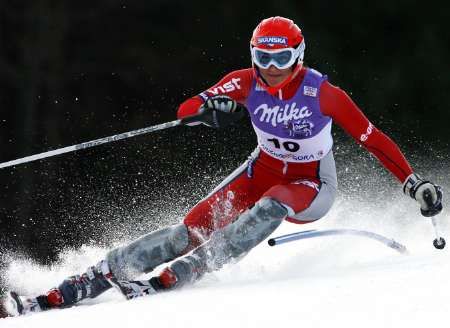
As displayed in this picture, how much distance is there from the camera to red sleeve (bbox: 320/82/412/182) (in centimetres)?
436

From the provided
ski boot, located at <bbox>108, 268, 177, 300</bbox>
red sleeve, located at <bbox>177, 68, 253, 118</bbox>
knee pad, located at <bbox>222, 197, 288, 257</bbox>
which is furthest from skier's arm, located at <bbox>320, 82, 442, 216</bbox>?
ski boot, located at <bbox>108, 268, 177, 300</bbox>

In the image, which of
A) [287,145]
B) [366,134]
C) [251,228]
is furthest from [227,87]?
[251,228]

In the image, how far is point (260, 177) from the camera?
4.79 metres

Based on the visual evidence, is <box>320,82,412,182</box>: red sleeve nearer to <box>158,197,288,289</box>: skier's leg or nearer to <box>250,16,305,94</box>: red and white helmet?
<box>250,16,305,94</box>: red and white helmet

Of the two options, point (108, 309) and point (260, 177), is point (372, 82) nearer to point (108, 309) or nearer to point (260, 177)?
point (260, 177)

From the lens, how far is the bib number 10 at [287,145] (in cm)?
464

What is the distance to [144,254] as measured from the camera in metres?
4.29

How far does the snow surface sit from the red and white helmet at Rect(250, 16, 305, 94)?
92cm

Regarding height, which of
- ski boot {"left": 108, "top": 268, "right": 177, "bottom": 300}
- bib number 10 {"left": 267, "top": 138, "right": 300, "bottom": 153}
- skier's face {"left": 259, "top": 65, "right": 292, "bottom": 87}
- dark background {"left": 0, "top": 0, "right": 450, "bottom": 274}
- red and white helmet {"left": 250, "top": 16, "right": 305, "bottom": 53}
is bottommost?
dark background {"left": 0, "top": 0, "right": 450, "bottom": 274}

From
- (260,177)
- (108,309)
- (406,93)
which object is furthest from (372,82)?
(108,309)

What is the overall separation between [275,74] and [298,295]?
1.38 metres

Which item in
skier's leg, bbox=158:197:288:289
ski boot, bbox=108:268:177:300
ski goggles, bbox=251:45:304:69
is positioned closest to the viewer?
ski boot, bbox=108:268:177:300

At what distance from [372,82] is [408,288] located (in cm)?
641

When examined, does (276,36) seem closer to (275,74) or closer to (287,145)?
(275,74)
